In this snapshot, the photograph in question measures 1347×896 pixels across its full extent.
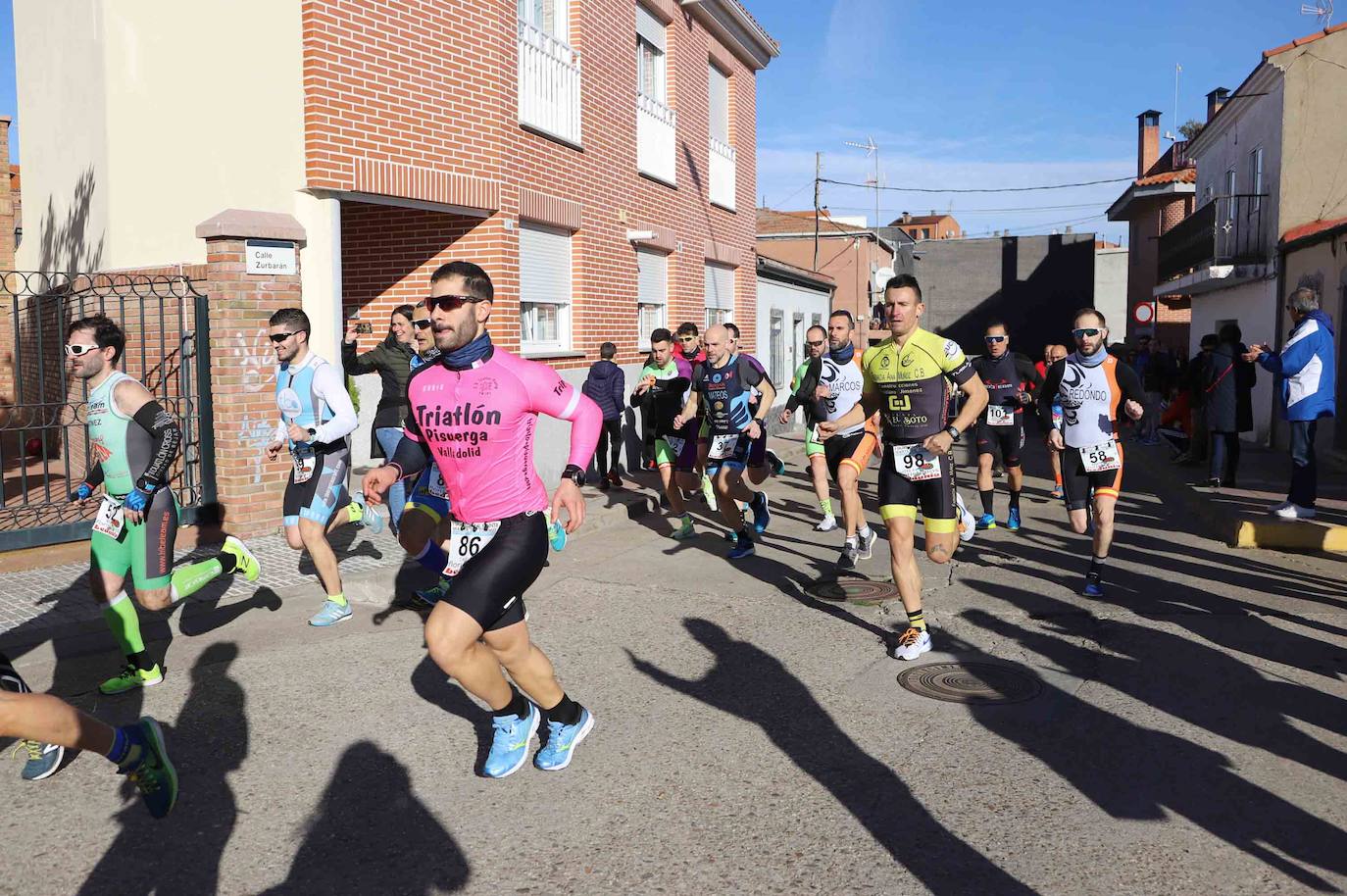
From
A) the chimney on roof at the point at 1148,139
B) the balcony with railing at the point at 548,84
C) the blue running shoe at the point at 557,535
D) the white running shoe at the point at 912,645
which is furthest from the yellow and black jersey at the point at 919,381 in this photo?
the chimney on roof at the point at 1148,139

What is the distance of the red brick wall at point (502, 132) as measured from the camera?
10242mm

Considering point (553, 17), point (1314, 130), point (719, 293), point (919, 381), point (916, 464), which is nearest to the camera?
point (916, 464)

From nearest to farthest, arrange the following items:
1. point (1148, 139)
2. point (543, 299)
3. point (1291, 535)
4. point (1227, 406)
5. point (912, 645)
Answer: point (912, 645)
point (1291, 535)
point (1227, 406)
point (543, 299)
point (1148, 139)

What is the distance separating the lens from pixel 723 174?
20469 millimetres

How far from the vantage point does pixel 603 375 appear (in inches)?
506

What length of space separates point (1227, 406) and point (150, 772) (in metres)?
12.4

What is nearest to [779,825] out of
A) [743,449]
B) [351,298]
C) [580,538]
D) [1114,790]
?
[1114,790]

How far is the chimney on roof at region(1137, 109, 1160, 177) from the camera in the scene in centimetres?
5322

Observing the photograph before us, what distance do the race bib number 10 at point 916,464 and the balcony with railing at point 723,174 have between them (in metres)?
14.1

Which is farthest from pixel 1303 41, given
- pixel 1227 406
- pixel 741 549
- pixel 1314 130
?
pixel 741 549

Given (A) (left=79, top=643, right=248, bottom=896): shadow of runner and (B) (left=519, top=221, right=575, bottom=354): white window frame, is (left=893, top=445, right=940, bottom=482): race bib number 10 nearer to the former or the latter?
(A) (left=79, top=643, right=248, bottom=896): shadow of runner

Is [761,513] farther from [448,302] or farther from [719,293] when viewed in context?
[719,293]

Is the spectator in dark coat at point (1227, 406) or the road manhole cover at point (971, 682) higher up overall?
the spectator in dark coat at point (1227, 406)

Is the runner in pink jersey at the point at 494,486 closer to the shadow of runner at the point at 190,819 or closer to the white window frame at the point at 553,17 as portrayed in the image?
the shadow of runner at the point at 190,819
